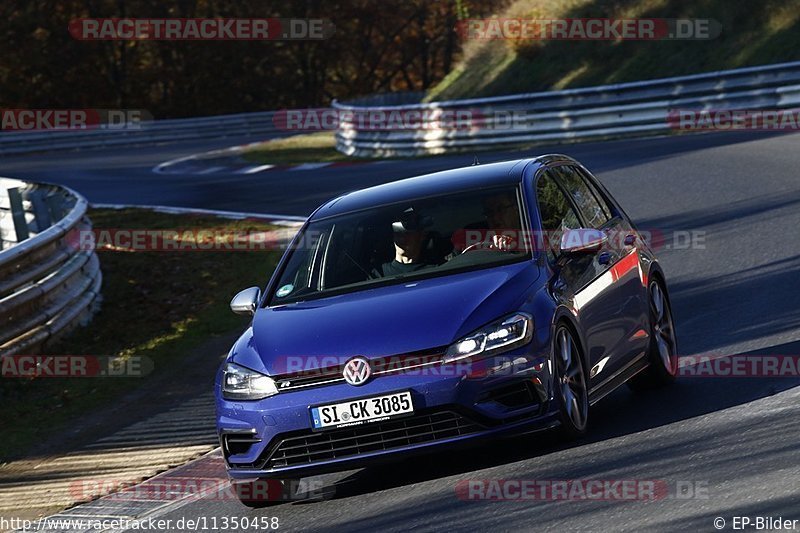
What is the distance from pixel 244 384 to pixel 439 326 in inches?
40.8

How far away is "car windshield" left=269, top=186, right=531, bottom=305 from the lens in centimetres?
825

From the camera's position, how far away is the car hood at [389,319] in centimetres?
732

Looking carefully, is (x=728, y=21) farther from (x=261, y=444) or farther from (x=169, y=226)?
(x=261, y=444)

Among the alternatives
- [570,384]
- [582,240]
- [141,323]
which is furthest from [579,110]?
[570,384]

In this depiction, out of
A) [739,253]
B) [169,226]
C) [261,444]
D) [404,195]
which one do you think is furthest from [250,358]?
[169,226]

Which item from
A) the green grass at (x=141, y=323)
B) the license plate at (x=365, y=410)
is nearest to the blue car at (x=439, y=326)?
the license plate at (x=365, y=410)

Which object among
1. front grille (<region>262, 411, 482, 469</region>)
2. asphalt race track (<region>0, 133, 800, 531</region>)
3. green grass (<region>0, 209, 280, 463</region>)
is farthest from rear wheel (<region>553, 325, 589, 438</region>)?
green grass (<region>0, 209, 280, 463</region>)

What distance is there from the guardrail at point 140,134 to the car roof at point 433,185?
37582 millimetres

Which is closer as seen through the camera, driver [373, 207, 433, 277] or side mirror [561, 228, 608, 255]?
side mirror [561, 228, 608, 255]

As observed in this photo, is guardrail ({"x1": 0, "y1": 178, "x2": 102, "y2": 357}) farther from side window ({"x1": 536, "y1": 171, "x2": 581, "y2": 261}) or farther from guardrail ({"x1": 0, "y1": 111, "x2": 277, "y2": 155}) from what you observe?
guardrail ({"x1": 0, "y1": 111, "x2": 277, "y2": 155})

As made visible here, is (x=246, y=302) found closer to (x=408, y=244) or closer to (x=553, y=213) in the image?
(x=408, y=244)

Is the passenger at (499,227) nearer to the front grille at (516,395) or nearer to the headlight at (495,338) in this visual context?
the headlight at (495,338)

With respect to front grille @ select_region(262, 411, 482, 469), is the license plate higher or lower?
higher

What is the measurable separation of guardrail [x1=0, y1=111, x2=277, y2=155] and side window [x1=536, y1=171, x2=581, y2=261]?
125ft
